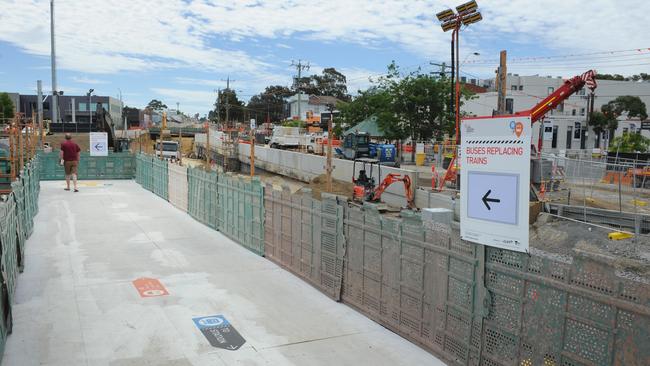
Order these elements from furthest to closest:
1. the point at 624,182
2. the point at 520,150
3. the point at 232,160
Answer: the point at 232,160 < the point at 624,182 < the point at 520,150

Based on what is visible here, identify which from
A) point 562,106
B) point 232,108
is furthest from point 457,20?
point 232,108

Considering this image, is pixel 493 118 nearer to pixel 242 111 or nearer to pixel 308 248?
pixel 308 248

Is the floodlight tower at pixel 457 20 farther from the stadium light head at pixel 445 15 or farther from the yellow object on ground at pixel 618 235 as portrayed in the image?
the yellow object on ground at pixel 618 235

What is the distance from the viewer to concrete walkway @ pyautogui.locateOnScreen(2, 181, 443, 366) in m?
6.54

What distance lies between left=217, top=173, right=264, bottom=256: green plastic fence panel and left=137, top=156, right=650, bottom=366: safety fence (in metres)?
1.11

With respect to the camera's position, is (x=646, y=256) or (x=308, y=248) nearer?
(x=308, y=248)

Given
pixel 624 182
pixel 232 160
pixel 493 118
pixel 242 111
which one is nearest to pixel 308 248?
pixel 493 118

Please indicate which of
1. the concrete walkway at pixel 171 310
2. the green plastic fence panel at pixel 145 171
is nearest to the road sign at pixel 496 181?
the concrete walkway at pixel 171 310

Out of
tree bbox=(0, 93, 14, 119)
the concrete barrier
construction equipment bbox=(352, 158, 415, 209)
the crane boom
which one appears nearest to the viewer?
construction equipment bbox=(352, 158, 415, 209)

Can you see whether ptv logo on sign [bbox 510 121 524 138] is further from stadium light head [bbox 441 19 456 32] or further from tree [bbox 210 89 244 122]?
tree [bbox 210 89 244 122]

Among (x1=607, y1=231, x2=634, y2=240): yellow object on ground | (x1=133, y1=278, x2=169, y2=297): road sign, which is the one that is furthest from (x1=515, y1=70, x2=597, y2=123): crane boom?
(x1=133, y1=278, x2=169, y2=297): road sign

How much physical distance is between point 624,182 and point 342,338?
20.8m

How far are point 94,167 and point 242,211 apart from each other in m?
18.4

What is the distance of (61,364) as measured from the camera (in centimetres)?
617
